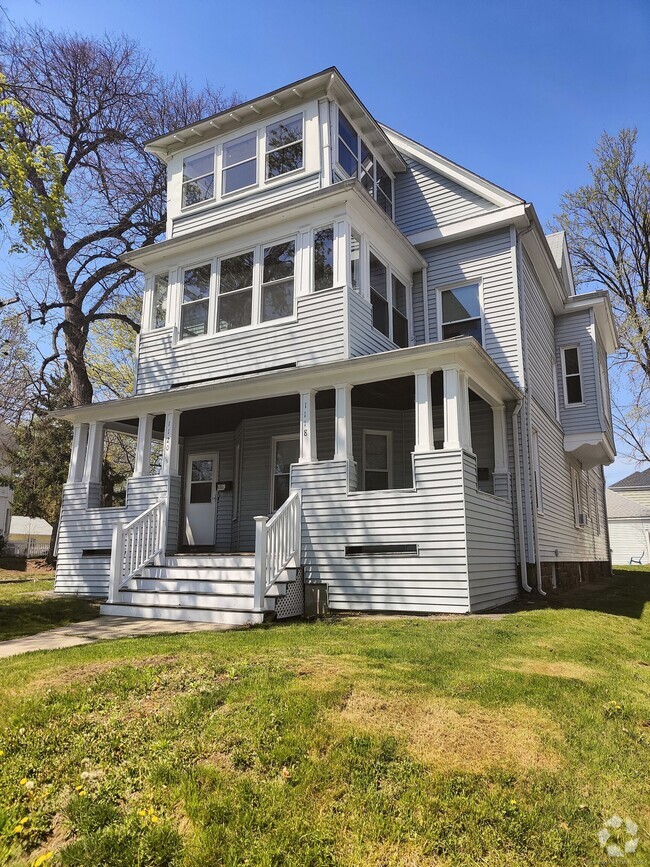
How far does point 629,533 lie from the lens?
122 ft

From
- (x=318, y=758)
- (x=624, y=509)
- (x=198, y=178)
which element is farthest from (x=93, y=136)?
(x=624, y=509)

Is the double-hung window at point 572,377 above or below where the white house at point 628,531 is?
above

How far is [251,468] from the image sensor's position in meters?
13.1

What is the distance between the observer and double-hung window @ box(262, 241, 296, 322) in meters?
11.7

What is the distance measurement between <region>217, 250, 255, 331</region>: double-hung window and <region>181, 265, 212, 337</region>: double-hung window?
1.25 feet

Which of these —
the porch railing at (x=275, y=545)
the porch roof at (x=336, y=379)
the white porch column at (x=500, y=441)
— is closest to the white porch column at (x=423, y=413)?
the porch roof at (x=336, y=379)

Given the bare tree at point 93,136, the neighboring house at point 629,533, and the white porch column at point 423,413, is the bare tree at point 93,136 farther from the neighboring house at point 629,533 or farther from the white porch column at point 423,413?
the neighboring house at point 629,533

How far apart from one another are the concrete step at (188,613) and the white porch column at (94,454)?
146 inches

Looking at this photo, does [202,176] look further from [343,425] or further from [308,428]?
[343,425]

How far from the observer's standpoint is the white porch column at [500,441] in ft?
37.2

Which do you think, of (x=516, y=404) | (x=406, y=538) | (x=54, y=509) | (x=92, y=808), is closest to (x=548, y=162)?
(x=516, y=404)

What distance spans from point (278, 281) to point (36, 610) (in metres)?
7.25

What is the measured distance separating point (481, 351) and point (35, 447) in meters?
19.9

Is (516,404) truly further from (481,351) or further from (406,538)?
(406,538)
